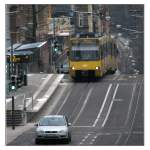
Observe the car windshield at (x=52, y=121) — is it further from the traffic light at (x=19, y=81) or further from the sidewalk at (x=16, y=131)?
the traffic light at (x=19, y=81)

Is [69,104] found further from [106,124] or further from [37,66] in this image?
[37,66]

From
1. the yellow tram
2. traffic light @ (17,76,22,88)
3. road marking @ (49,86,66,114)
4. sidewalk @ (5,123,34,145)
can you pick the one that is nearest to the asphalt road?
road marking @ (49,86,66,114)

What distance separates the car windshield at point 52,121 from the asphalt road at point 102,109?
70 centimetres

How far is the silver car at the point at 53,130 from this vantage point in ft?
83.9

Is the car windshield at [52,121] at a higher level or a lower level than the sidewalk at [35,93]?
higher

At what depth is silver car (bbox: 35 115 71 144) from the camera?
25.6m

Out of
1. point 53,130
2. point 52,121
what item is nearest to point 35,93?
point 52,121

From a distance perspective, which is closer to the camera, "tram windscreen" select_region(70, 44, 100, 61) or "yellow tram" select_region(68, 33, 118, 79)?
"yellow tram" select_region(68, 33, 118, 79)

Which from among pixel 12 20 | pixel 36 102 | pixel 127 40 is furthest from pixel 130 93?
pixel 127 40

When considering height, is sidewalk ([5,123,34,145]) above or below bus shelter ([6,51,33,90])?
below

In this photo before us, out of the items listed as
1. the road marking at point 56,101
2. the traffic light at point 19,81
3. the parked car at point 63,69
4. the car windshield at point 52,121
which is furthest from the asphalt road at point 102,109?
the parked car at point 63,69

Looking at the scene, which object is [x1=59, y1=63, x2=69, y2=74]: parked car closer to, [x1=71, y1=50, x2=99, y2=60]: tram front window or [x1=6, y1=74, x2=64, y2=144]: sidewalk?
[x1=6, y1=74, x2=64, y2=144]: sidewalk

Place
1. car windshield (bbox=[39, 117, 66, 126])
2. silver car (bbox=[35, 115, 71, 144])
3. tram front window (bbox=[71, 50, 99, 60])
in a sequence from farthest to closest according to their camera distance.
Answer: tram front window (bbox=[71, 50, 99, 60])
car windshield (bbox=[39, 117, 66, 126])
silver car (bbox=[35, 115, 71, 144])

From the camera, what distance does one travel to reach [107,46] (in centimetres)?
5222
